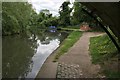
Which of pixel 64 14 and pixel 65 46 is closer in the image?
pixel 65 46

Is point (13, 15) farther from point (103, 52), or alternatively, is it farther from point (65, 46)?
point (103, 52)

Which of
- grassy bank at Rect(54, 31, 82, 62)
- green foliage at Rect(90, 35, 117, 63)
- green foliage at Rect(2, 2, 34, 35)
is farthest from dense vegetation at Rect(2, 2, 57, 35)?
green foliage at Rect(90, 35, 117, 63)

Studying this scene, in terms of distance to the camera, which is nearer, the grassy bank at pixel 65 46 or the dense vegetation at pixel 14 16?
the grassy bank at pixel 65 46

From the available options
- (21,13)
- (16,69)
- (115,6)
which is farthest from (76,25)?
(115,6)

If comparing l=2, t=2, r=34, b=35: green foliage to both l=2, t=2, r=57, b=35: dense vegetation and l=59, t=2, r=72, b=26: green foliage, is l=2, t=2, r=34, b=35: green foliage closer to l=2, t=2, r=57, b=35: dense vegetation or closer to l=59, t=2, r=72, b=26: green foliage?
l=2, t=2, r=57, b=35: dense vegetation

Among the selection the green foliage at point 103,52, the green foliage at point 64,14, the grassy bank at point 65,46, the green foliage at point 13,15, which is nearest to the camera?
the green foliage at point 103,52

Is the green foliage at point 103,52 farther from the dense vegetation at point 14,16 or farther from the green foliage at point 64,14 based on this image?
the green foliage at point 64,14

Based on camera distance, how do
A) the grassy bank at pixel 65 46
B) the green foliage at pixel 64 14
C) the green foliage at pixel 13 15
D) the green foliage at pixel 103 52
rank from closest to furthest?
the green foliage at pixel 103 52 → the grassy bank at pixel 65 46 → the green foliage at pixel 13 15 → the green foliage at pixel 64 14

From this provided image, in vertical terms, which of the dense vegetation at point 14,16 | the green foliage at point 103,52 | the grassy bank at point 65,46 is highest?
the dense vegetation at point 14,16

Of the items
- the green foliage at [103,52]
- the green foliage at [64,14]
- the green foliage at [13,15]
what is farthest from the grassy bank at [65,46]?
the green foliage at [64,14]

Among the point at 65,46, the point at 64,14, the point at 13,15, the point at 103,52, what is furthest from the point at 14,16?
the point at 64,14

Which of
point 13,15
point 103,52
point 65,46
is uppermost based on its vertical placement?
point 13,15

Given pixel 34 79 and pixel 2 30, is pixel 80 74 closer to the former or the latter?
pixel 34 79

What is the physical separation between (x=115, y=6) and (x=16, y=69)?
904 centimetres
